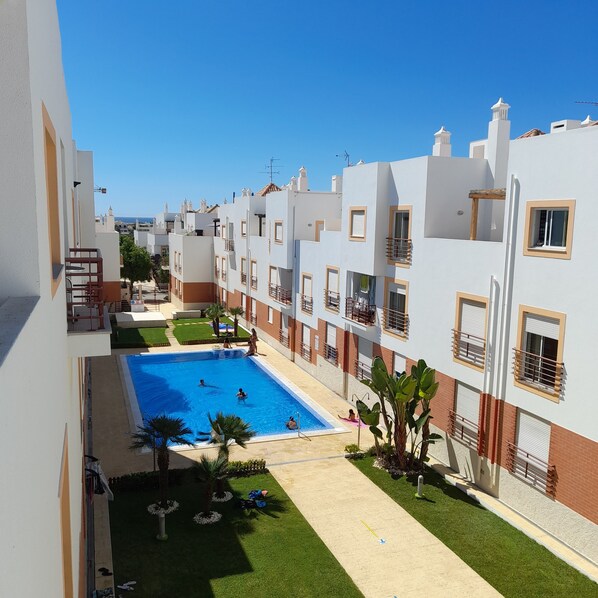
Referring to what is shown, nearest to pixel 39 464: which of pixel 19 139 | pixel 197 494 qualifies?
pixel 19 139

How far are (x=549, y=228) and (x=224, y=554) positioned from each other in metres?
11.9

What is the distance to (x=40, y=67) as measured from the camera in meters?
6.04

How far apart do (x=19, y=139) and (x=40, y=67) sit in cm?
175

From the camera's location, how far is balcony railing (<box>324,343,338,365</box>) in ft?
91.3

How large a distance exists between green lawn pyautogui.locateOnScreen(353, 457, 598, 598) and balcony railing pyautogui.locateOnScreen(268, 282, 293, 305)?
1606cm

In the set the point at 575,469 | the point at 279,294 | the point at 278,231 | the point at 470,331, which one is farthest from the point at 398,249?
the point at 278,231

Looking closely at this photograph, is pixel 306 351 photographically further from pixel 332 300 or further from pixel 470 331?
pixel 470 331

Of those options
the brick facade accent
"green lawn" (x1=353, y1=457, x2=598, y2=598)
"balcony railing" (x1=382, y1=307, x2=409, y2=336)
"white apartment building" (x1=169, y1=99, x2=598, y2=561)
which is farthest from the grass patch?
the brick facade accent

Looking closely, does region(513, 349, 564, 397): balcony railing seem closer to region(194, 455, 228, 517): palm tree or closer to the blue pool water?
region(194, 455, 228, 517): palm tree

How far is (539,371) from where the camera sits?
1506 cm

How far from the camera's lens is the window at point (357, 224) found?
926 inches

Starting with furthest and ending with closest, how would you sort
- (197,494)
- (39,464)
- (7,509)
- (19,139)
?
(197,494) < (19,139) < (39,464) < (7,509)

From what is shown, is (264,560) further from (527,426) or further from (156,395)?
(156,395)

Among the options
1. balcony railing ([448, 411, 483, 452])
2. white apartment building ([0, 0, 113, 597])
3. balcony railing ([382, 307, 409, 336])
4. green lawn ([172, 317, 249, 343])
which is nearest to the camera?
white apartment building ([0, 0, 113, 597])
